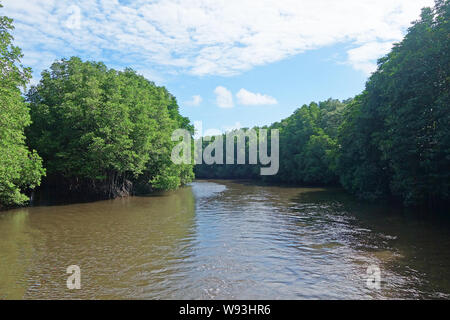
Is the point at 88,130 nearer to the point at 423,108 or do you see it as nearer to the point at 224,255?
the point at 224,255

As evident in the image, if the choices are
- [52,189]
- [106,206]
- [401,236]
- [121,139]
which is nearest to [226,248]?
[401,236]

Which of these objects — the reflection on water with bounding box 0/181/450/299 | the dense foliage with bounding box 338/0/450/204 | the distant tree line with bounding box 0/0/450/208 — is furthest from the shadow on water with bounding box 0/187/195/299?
the dense foliage with bounding box 338/0/450/204

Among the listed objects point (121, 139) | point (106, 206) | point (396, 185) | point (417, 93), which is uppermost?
point (417, 93)

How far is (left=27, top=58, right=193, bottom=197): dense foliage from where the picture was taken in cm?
2820

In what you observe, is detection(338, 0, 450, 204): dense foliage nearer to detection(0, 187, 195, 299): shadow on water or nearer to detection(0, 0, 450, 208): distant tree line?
detection(0, 0, 450, 208): distant tree line

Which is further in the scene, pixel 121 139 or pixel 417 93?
pixel 121 139

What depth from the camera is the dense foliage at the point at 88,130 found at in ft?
92.5

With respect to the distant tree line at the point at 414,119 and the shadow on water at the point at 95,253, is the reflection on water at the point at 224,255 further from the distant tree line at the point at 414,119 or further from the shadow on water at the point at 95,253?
the distant tree line at the point at 414,119

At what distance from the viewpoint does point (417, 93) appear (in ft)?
61.7

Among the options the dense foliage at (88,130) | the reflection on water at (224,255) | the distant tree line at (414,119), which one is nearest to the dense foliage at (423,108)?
the distant tree line at (414,119)

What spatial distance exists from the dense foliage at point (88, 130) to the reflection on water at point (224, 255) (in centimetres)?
882

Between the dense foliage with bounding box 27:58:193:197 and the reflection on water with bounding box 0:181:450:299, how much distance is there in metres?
8.82

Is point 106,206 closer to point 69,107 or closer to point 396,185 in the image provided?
point 69,107
